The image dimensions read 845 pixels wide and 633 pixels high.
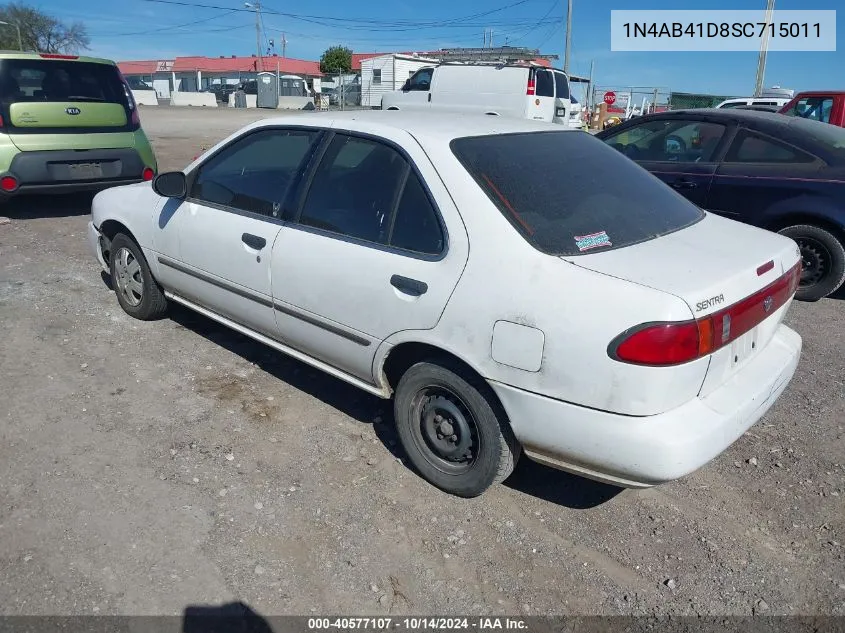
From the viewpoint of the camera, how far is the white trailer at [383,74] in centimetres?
4053

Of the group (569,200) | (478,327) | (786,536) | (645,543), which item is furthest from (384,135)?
(786,536)

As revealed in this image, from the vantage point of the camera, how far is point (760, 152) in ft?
19.4

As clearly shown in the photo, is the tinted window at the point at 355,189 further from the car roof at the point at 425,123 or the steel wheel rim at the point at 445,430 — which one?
the steel wheel rim at the point at 445,430

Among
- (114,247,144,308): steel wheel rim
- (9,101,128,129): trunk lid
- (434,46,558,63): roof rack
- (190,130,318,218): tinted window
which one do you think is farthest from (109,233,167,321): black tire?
(434,46,558,63): roof rack

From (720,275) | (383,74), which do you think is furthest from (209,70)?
(720,275)

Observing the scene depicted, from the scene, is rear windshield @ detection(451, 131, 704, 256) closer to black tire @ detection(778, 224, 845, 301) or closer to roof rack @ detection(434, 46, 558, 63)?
black tire @ detection(778, 224, 845, 301)

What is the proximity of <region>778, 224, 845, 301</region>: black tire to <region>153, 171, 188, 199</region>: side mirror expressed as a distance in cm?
484

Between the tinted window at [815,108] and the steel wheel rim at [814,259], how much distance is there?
791 centimetres

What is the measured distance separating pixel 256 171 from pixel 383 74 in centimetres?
4018

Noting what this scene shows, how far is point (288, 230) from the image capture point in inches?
136

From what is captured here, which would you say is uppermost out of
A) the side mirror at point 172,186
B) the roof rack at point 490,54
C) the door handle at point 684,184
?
the roof rack at point 490,54

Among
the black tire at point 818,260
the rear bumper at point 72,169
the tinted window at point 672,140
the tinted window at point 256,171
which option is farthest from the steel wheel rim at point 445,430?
the rear bumper at point 72,169

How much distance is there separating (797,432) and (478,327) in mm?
2180

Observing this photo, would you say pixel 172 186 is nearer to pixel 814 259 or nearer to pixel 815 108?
pixel 814 259
